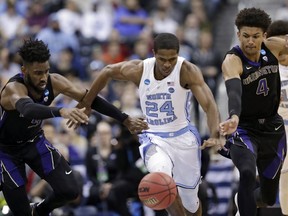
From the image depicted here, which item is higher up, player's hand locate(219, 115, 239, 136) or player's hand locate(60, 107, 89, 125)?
player's hand locate(60, 107, 89, 125)

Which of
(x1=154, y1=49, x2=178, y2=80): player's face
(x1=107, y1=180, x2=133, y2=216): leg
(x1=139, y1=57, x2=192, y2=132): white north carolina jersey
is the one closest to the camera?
(x1=154, y1=49, x2=178, y2=80): player's face

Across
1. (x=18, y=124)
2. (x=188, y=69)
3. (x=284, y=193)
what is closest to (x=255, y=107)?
(x=188, y=69)

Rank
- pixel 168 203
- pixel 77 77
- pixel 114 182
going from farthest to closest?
1. pixel 77 77
2. pixel 114 182
3. pixel 168 203

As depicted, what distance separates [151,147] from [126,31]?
31.5ft

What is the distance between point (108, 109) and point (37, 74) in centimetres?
110

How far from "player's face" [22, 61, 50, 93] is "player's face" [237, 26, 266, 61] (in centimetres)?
245

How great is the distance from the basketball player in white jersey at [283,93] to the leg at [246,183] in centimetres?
136

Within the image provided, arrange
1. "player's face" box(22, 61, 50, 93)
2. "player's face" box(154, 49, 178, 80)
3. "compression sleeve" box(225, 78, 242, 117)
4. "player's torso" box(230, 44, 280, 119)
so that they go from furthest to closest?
1. "player's face" box(154, 49, 178, 80)
2. "player's face" box(22, 61, 50, 93)
3. "player's torso" box(230, 44, 280, 119)
4. "compression sleeve" box(225, 78, 242, 117)

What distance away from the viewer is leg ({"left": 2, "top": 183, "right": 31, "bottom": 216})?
11086 mm

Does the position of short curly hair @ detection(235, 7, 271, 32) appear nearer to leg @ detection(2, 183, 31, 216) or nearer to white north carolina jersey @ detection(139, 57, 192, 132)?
white north carolina jersey @ detection(139, 57, 192, 132)

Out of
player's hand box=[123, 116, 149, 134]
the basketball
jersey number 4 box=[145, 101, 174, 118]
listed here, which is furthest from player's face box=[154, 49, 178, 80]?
the basketball

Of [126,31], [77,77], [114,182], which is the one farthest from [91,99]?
[126,31]

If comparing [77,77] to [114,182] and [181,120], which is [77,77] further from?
[181,120]

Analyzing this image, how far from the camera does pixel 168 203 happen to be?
1071cm
